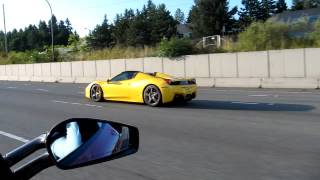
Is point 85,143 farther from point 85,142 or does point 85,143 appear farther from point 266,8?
point 266,8

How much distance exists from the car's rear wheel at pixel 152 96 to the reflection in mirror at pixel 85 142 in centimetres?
1282

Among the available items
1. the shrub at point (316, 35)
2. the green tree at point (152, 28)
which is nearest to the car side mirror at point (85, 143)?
the shrub at point (316, 35)

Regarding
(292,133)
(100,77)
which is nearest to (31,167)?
(292,133)

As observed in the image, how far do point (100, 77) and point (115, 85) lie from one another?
21.2 meters

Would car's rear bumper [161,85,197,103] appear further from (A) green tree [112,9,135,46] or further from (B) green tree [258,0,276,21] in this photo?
(B) green tree [258,0,276,21]

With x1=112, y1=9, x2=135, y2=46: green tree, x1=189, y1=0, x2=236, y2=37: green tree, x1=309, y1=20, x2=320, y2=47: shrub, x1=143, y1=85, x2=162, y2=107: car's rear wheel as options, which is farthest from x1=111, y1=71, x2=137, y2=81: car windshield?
x1=112, y1=9, x2=135, y2=46: green tree

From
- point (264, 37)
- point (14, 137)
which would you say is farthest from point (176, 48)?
point (14, 137)

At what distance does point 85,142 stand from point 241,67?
83.2 ft

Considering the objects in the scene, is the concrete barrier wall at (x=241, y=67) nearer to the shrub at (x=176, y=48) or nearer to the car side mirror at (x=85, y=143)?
the shrub at (x=176, y=48)

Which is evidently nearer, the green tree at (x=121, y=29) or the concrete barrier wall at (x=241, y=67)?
the concrete barrier wall at (x=241, y=67)

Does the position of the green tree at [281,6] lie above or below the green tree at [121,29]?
above

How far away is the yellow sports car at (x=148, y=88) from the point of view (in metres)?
14.8

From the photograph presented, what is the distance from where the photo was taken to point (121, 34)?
99938mm

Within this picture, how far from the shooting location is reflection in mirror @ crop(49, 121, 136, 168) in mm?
1826
